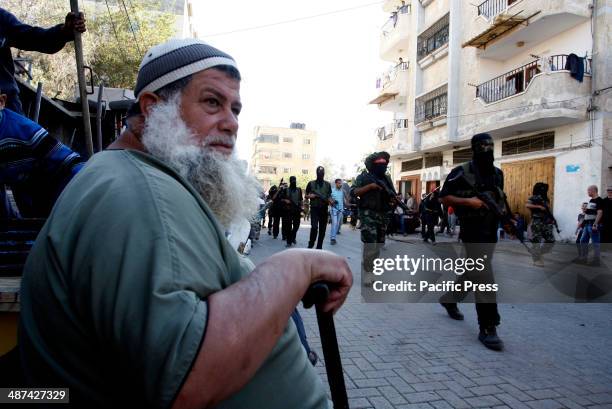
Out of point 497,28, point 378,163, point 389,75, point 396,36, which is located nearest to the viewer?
point 378,163

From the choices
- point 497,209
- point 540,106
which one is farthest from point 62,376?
point 540,106

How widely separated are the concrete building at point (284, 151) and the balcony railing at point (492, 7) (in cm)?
7212

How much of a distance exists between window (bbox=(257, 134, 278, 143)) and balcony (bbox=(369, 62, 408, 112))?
62.7 meters

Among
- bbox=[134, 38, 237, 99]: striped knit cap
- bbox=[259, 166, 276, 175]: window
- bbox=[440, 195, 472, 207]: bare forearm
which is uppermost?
bbox=[259, 166, 276, 175]: window

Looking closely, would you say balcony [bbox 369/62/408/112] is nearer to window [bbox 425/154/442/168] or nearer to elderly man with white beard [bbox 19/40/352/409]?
window [bbox 425/154/442/168]

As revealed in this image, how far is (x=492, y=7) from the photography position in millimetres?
18188

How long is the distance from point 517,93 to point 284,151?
7872 centimetres

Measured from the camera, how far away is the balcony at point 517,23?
14.5 m

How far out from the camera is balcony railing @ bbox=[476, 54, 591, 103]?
14836 millimetres

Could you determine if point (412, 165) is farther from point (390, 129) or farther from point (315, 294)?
point (315, 294)

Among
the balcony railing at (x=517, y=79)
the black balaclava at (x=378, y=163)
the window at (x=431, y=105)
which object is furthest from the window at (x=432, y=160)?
the black balaclava at (x=378, y=163)

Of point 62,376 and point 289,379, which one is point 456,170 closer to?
point 289,379

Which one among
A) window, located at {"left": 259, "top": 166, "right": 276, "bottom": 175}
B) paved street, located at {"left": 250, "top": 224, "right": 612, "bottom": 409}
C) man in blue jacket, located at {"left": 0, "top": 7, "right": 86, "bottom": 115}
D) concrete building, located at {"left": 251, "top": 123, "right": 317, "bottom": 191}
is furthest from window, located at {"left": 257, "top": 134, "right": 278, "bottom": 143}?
man in blue jacket, located at {"left": 0, "top": 7, "right": 86, "bottom": 115}

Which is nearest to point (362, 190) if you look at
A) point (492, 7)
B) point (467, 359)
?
point (467, 359)
